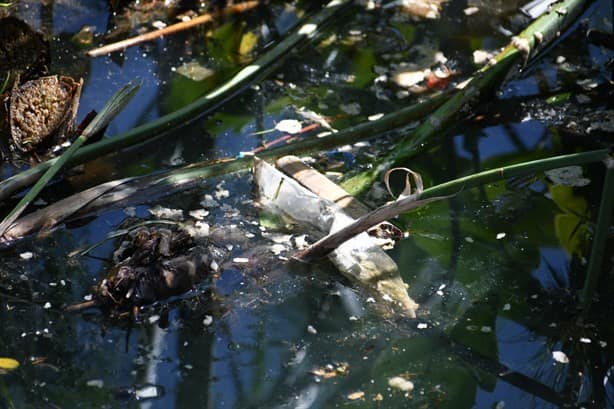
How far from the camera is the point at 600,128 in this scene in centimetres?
326

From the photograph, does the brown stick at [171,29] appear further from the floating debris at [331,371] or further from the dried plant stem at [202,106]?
the floating debris at [331,371]

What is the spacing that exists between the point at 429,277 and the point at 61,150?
136 centimetres

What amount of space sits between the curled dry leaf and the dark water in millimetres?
180

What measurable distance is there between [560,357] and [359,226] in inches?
26.0

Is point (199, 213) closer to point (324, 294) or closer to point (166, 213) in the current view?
point (166, 213)

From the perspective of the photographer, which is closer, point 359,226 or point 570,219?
point 359,226

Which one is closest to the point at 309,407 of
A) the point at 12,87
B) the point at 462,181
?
the point at 462,181

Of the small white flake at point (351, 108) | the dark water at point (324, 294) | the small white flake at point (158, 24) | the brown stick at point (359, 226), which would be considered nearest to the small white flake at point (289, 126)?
the dark water at point (324, 294)

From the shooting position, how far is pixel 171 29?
3.71 m

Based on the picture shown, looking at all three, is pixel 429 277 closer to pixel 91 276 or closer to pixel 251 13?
pixel 91 276

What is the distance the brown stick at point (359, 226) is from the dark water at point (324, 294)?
0.19 feet

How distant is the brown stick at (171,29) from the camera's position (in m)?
3.52

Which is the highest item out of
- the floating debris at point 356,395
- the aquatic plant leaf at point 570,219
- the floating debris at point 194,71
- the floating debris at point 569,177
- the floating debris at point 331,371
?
the floating debris at point 194,71

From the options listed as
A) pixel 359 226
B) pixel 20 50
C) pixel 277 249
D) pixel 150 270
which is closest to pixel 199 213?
pixel 277 249
